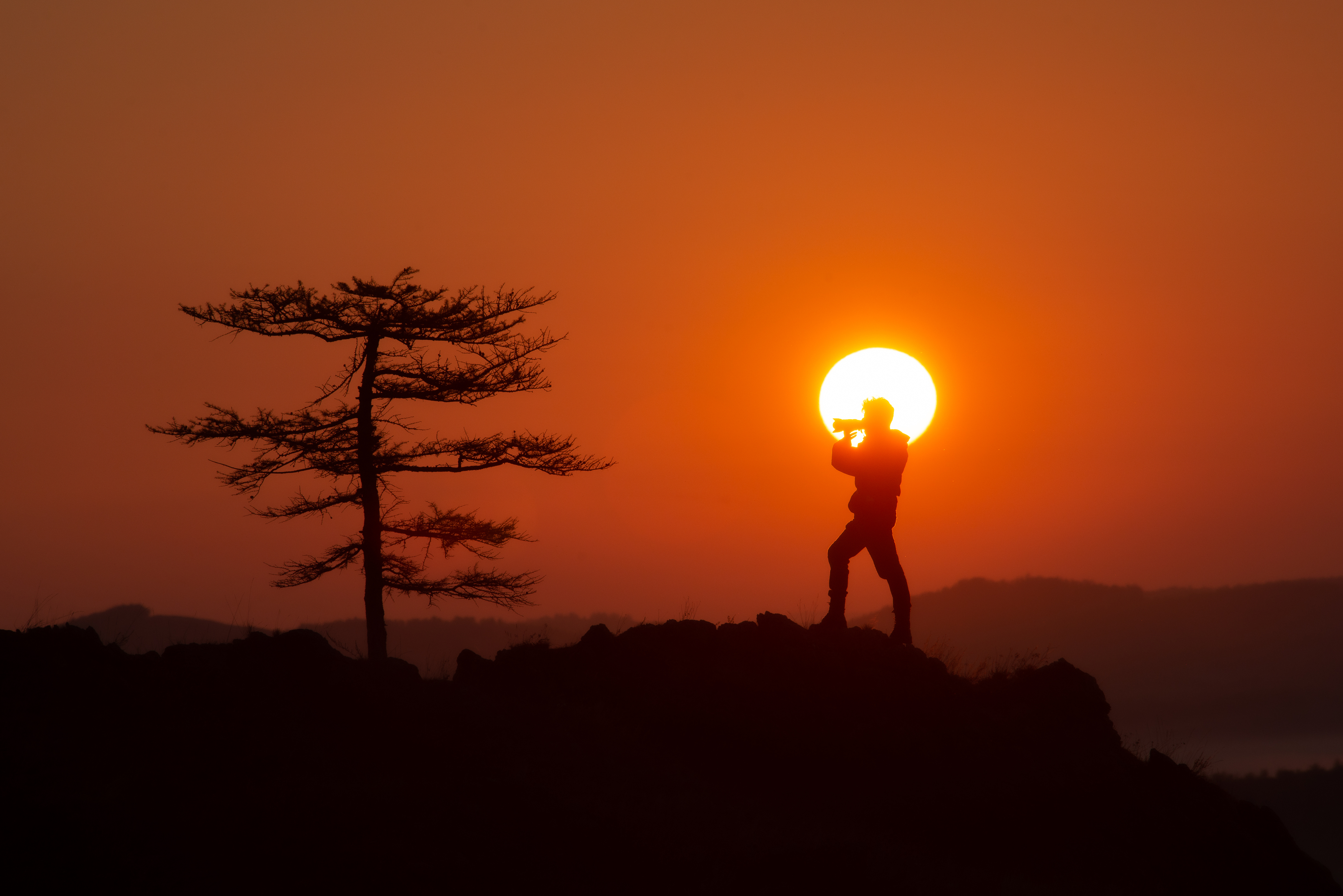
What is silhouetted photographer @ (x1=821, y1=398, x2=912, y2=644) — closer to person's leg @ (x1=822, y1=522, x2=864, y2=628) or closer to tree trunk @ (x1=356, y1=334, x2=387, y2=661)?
person's leg @ (x1=822, y1=522, x2=864, y2=628)

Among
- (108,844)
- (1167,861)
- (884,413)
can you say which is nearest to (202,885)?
(108,844)

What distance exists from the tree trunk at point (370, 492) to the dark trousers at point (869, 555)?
889 centimetres

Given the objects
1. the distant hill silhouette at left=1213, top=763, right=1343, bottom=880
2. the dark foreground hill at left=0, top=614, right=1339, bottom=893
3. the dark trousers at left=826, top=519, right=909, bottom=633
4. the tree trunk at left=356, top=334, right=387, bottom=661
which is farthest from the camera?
the distant hill silhouette at left=1213, top=763, right=1343, bottom=880

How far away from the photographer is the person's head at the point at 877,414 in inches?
507

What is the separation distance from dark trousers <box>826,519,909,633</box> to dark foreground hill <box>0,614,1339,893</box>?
55cm

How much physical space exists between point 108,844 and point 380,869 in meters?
2.06

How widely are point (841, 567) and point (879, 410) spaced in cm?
192

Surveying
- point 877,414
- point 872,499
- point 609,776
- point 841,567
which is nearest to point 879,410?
point 877,414

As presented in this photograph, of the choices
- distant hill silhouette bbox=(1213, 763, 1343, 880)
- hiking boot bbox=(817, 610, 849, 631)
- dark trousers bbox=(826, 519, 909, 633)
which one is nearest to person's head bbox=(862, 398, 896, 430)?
dark trousers bbox=(826, 519, 909, 633)

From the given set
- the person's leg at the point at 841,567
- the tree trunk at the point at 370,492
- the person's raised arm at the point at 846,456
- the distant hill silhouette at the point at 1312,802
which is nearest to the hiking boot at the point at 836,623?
the person's leg at the point at 841,567

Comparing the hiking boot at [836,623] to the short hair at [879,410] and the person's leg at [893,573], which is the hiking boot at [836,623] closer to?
the person's leg at [893,573]

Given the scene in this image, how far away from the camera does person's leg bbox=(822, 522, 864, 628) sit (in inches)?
502

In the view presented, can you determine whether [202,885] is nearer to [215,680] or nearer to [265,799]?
[265,799]

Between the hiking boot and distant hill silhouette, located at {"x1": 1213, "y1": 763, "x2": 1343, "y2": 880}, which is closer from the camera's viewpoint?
the hiking boot
